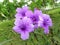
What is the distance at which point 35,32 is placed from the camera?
4.50ft

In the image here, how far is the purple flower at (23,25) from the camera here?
4.17 feet

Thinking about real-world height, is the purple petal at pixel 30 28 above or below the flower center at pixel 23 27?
above

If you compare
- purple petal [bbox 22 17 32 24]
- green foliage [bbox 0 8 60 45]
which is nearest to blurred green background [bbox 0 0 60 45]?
green foliage [bbox 0 8 60 45]

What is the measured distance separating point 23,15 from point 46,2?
2037 millimetres

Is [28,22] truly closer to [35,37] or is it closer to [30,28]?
[30,28]

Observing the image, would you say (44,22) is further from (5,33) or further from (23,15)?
(5,33)

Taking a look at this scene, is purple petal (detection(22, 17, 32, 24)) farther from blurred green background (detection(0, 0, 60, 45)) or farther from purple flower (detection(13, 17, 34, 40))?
blurred green background (detection(0, 0, 60, 45))

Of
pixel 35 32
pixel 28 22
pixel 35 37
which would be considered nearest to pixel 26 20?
pixel 28 22

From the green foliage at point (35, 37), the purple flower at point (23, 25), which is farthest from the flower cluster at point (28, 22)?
the green foliage at point (35, 37)

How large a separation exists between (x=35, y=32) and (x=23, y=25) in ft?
0.30

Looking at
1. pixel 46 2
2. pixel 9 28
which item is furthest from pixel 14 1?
pixel 9 28

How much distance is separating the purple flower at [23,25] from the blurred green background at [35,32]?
0.09 meters

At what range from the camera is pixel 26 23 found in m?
1.30

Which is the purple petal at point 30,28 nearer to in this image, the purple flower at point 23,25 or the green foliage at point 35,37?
the purple flower at point 23,25
